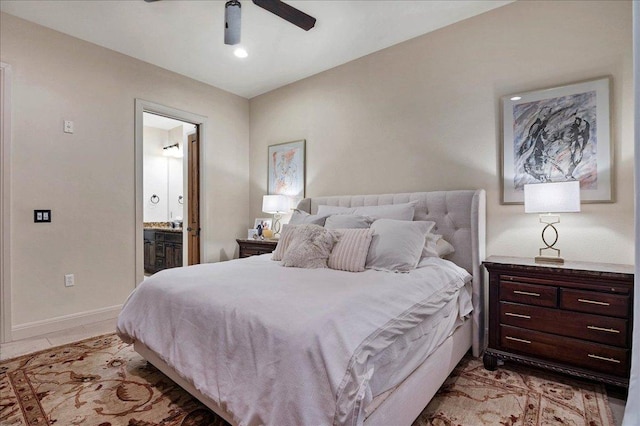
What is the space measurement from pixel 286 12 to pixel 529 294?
2.61 meters

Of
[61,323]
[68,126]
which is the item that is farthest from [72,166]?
[61,323]

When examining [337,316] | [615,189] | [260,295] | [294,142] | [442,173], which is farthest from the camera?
[294,142]

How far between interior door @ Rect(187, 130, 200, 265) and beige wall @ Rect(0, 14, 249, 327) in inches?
28.1

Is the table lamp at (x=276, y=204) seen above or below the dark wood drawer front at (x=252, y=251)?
above

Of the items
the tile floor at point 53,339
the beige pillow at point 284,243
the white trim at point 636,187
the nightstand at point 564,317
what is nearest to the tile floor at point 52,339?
the tile floor at point 53,339

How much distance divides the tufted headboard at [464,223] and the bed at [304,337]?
0.23 metres

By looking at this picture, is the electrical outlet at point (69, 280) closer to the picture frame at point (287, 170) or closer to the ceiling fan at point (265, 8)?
the picture frame at point (287, 170)

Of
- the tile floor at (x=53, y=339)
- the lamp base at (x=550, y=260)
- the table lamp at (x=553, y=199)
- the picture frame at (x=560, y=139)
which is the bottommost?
the tile floor at (x=53, y=339)

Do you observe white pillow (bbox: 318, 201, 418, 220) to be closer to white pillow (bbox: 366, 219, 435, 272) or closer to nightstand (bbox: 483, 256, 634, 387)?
white pillow (bbox: 366, 219, 435, 272)

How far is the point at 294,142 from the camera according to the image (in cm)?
417

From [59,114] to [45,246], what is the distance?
125cm

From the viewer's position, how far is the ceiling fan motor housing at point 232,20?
2.22m

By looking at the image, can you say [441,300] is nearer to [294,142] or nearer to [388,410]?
[388,410]

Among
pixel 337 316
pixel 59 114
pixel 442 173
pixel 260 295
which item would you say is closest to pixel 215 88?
pixel 59 114
